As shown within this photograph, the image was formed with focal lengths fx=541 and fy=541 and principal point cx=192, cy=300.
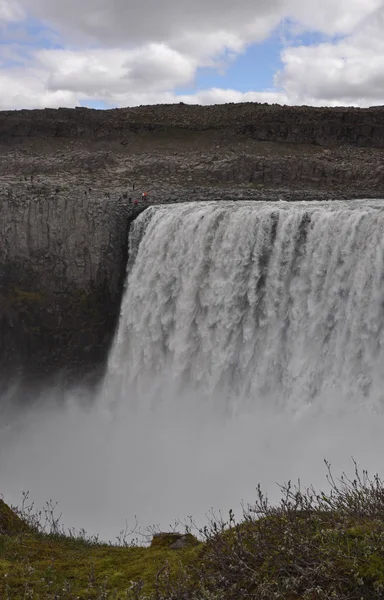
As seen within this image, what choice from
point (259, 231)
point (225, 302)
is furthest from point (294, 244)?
point (225, 302)

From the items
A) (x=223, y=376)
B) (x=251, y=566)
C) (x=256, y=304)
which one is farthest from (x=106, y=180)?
(x=251, y=566)

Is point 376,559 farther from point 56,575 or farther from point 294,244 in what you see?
point 294,244

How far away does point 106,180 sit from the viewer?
32.1 m

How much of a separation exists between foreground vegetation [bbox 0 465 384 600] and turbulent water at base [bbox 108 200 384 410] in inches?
442

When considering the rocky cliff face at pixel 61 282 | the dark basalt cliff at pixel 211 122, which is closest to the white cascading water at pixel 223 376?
the rocky cliff face at pixel 61 282

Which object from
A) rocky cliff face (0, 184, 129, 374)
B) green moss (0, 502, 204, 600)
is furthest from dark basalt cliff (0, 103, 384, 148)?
green moss (0, 502, 204, 600)

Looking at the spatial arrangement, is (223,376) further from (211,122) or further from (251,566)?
(211,122)

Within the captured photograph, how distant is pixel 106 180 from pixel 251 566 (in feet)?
96.9

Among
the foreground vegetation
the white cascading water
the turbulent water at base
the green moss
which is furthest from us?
the turbulent water at base

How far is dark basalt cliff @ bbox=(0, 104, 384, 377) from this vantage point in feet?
82.1

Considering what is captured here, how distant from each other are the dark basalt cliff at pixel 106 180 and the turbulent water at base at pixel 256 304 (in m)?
2.43

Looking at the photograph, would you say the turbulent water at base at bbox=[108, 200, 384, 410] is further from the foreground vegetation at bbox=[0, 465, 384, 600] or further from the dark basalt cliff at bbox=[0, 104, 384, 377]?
the foreground vegetation at bbox=[0, 465, 384, 600]

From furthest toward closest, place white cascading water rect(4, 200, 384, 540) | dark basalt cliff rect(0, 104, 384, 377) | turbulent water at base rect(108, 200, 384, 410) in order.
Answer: dark basalt cliff rect(0, 104, 384, 377) < turbulent water at base rect(108, 200, 384, 410) < white cascading water rect(4, 200, 384, 540)

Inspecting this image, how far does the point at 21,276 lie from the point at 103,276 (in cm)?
396
